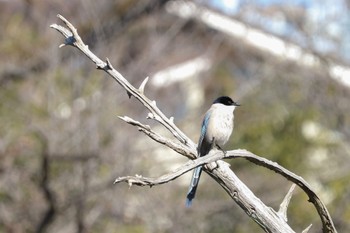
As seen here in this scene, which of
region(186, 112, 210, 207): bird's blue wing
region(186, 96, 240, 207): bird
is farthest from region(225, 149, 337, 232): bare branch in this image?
region(186, 96, 240, 207): bird

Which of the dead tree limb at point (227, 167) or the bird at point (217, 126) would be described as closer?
the dead tree limb at point (227, 167)

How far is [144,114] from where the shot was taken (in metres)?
9.72

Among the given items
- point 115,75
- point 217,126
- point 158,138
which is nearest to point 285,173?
point 158,138

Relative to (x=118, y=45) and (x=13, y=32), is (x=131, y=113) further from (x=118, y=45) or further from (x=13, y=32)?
(x=13, y=32)

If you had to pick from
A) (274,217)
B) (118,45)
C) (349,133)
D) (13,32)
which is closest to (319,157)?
(349,133)

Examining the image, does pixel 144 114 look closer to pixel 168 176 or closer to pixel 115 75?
pixel 115 75

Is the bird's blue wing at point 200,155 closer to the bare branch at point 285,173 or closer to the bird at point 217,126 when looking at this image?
the bird at point 217,126

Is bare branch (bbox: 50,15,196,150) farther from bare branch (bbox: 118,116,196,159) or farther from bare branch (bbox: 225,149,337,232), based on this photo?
bare branch (bbox: 225,149,337,232)

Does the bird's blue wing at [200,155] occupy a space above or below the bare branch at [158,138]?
above

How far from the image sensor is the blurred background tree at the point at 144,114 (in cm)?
900

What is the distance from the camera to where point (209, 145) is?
16.2 feet

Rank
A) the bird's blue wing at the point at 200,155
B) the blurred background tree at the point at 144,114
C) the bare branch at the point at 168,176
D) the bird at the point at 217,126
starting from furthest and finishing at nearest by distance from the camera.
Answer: the blurred background tree at the point at 144,114 → the bird at the point at 217,126 → the bird's blue wing at the point at 200,155 → the bare branch at the point at 168,176

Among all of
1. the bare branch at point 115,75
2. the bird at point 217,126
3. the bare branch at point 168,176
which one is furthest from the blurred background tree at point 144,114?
the bare branch at point 168,176

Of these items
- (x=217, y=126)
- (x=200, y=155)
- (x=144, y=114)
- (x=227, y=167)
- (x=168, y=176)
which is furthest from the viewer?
(x=144, y=114)
